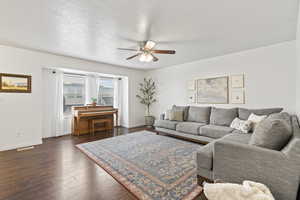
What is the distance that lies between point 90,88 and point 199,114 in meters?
4.01

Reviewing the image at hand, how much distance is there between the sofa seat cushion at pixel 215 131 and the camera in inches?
116

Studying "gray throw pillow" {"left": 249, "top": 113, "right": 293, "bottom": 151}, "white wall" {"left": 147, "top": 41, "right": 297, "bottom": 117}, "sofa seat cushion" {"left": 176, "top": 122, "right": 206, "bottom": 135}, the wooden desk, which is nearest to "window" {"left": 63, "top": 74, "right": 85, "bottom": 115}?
the wooden desk

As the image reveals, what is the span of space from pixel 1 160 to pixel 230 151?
12.9 feet

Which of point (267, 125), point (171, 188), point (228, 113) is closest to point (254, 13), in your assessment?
point (267, 125)

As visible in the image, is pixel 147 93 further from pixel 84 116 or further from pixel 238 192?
pixel 238 192

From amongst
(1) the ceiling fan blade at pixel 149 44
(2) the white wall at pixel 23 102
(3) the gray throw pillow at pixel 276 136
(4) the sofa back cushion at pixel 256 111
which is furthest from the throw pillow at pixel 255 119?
(2) the white wall at pixel 23 102

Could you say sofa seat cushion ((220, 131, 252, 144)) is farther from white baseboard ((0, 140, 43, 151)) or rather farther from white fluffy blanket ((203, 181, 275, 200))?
white baseboard ((0, 140, 43, 151))

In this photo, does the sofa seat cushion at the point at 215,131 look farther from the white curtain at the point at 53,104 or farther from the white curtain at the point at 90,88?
the white curtain at the point at 53,104

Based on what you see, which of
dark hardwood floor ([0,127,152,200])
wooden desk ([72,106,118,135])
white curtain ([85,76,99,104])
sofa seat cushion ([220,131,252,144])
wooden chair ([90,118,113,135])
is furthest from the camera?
white curtain ([85,76,99,104])

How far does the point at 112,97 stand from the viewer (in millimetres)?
5824

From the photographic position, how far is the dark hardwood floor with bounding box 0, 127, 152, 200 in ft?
5.31

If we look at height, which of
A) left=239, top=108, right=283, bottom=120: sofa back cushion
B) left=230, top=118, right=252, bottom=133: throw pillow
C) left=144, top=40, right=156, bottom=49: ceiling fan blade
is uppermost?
left=144, top=40, right=156, bottom=49: ceiling fan blade

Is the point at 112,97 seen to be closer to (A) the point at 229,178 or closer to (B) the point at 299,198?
(A) the point at 229,178

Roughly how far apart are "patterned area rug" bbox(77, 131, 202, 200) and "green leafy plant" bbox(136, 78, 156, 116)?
2447 mm
